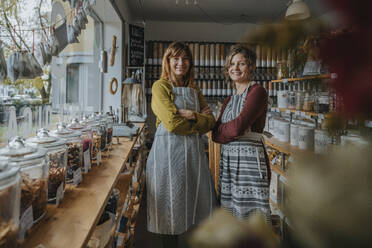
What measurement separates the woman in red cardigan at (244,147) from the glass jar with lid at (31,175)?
1.13 meters

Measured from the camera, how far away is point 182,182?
1754 millimetres

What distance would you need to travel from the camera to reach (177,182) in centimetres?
175

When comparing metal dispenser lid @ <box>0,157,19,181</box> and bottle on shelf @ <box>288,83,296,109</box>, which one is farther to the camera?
bottle on shelf @ <box>288,83,296,109</box>

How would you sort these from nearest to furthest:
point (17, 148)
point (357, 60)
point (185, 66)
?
point (357, 60) → point (17, 148) → point (185, 66)

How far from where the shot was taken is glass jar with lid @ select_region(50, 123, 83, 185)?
3.45 feet

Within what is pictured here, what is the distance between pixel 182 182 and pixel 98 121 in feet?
2.22

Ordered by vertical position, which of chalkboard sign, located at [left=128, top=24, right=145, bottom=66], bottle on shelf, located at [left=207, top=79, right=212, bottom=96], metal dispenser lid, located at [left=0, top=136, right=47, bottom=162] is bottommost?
metal dispenser lid, located at [left=0, top=136, right=47, bottom=162]

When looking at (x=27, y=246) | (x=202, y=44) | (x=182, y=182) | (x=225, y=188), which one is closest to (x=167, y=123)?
(x=182, y=182)

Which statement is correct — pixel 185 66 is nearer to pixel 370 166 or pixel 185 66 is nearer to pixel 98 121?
pixel 98 121

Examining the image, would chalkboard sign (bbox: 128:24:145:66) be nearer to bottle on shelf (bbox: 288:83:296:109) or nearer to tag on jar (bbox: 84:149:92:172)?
bottle on shelf (bbox: 288:83:296:109)

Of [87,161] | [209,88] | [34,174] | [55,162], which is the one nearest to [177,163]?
[87,161]

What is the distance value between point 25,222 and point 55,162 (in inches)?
11.8

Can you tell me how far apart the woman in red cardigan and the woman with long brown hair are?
0.47 feet

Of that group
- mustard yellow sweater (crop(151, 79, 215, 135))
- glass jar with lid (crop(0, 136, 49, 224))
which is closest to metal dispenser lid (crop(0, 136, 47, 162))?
glass jar with lid (crop(0, 136, 49, 224))
